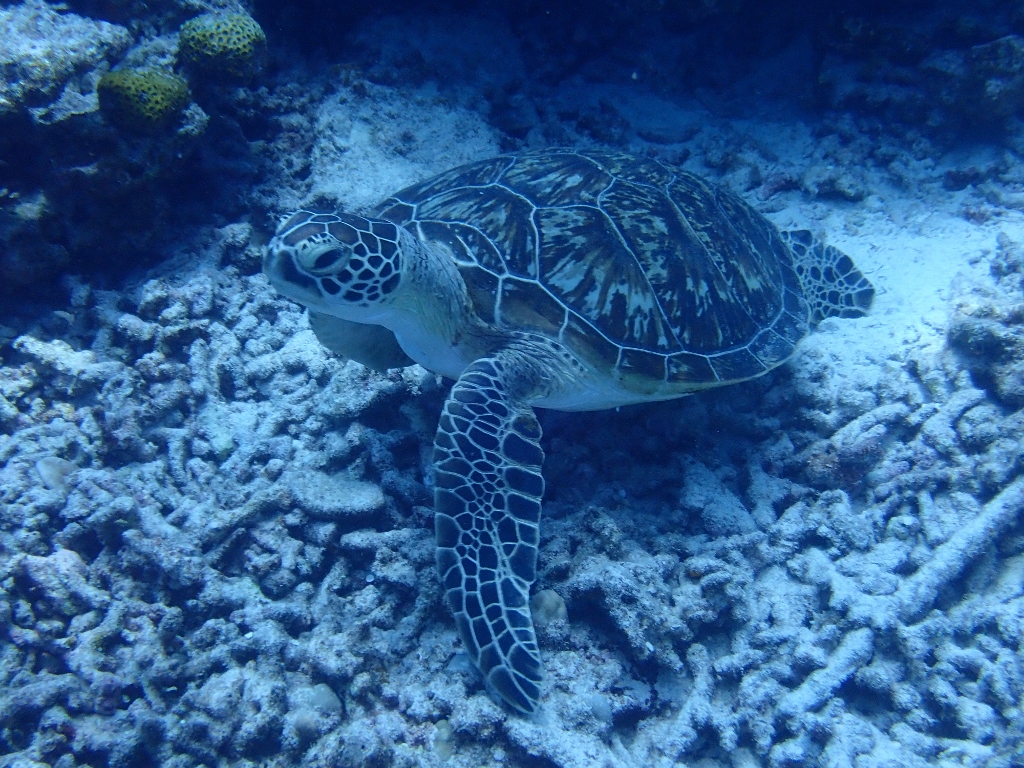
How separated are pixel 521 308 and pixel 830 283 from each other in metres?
2.50

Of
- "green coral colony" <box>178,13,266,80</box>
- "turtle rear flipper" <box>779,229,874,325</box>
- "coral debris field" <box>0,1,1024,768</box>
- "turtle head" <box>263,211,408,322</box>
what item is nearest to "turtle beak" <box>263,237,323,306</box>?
"turtle head" <box>263,211,408,322</box>

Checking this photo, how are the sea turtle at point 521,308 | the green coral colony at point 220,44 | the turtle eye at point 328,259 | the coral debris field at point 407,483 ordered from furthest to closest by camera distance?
the green coral colony at point 220,44
the turtle eye at point 328,259
the sea turtle at point 521,308
the coral debris field at point 407,483

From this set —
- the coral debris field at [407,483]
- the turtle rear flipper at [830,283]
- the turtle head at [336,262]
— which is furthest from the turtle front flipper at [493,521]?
the turtle rear flipper at [830,283]

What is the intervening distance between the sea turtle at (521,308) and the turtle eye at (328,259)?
2 cm

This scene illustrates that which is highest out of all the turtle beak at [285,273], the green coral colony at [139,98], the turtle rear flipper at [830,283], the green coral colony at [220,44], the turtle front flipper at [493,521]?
the green coral colony at [220,44]

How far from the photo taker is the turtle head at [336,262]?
246cm

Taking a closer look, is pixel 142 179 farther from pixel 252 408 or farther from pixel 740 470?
pixel 740 470

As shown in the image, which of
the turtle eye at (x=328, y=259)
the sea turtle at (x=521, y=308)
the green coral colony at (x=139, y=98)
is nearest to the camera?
the sea turtle at (x=521, y=308)

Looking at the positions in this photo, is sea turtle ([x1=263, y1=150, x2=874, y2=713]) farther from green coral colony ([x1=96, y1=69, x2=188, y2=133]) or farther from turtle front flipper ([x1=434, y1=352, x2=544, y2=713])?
green coral colony ([x1=96, y1=69, x2=188, y2=133])

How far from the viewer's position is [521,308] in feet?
9.58

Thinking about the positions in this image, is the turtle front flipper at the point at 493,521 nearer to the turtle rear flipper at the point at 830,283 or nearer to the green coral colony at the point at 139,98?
the turtle rear flipper at the point at 830,283

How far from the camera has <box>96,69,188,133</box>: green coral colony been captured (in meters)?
3.23

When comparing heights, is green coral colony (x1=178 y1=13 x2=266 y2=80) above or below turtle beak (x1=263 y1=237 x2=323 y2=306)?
above

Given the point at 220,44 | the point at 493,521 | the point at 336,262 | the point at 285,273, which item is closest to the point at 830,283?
the point at 493,521
